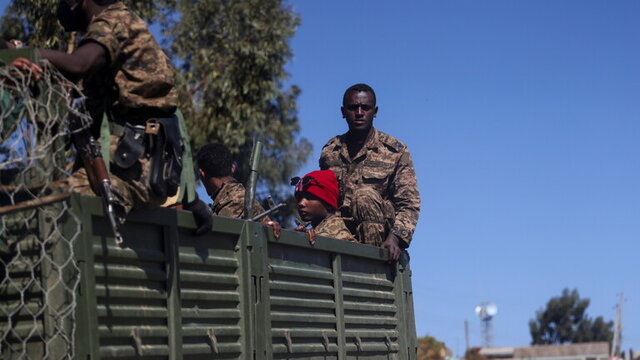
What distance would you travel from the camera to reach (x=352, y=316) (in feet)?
A: 19.7

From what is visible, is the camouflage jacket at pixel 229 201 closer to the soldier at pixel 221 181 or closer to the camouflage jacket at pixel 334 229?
the soldier at pixel 221 181

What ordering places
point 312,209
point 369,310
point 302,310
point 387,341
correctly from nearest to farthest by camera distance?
point 302,310
point 369,310
point 387,341
point 312,209

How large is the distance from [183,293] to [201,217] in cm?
33

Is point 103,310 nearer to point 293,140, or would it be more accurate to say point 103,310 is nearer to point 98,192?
point 98,192

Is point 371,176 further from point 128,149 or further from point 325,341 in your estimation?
point 128,149

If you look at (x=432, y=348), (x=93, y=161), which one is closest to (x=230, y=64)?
(x=93, y=161)

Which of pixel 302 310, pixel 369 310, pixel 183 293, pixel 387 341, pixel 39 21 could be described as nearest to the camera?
pixel 183 293

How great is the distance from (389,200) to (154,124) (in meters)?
3.32

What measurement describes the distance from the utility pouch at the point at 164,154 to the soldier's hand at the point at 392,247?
226 cm

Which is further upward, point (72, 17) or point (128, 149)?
point (72, 17)

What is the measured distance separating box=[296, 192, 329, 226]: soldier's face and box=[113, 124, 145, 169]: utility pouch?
9.27 feet

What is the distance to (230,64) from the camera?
1817 cm

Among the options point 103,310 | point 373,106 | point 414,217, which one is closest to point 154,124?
point 103,310

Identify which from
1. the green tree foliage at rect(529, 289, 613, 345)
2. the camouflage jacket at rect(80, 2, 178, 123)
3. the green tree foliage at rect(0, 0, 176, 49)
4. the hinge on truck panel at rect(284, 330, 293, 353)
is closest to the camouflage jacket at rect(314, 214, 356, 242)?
the hinge on truck panel at rect(284, 330, 293, 353)
